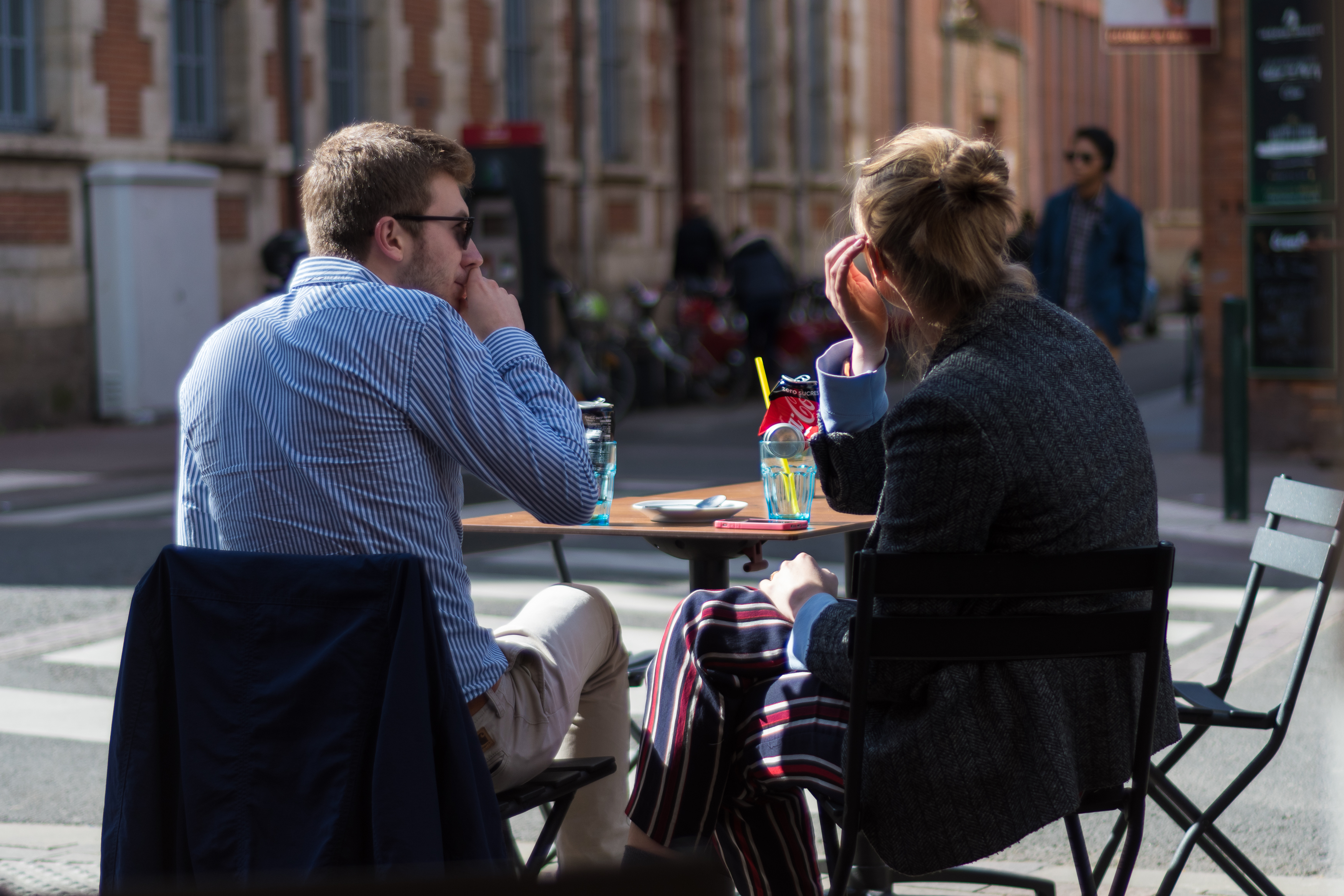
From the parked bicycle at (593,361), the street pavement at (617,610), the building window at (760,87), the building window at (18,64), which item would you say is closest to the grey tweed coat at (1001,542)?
the street pavement at (617,610)

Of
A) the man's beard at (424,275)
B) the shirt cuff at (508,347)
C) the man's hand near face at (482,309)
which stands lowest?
the shirt cuff at (508,347)

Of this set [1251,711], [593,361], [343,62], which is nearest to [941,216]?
[1251,711]

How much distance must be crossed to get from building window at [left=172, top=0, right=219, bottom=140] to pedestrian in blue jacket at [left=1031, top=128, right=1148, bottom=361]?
10.2 meters

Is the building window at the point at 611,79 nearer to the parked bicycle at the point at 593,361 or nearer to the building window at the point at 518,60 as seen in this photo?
the building window at the point at 518,60

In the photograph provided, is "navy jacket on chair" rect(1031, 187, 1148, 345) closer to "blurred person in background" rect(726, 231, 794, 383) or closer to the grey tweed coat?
the grey tweed coat

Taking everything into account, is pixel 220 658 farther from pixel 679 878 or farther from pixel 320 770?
pixel 679 878

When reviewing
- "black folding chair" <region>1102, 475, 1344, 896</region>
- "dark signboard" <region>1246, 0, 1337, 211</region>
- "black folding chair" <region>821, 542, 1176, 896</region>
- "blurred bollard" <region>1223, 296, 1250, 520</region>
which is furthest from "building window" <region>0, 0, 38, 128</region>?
"black folding chair" <region>821, 542, 1176, 896</region>

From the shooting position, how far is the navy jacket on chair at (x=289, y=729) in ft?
7.86

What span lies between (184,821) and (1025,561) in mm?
1278

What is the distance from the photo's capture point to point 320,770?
2434 millimetres

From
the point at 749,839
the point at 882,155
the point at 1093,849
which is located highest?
the point at 882,155

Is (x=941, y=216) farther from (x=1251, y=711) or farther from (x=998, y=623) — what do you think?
(x=1251, y=711)

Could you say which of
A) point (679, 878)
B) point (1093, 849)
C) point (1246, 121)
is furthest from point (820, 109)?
point (679, 878)

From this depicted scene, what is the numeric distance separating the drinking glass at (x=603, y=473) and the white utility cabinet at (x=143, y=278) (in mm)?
12641
